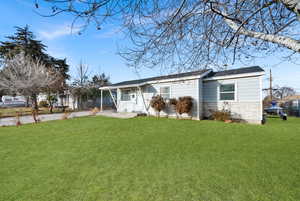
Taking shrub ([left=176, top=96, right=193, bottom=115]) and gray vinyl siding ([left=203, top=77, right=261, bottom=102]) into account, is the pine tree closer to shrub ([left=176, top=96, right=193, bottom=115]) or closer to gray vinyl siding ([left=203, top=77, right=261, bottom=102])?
shrub ([left=176, top=96, right=193, bottom=115])

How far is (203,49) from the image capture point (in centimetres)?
306

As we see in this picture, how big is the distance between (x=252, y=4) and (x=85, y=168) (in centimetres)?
442

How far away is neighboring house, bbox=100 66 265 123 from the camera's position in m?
8.36

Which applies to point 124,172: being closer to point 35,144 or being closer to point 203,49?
point 203,49

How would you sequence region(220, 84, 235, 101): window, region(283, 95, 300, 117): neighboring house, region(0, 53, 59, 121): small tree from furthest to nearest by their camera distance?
region(0, 53, 59, 121): small tree < region(283, 95, 300, 117): neighboring house < region(220, 84, 235, 101): window

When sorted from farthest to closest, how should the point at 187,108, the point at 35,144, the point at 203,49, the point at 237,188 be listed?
1. the point at 187,108
2. the point at 35,144
3. the point at 203,49
4. the point at 237,188

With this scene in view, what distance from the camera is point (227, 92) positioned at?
9.34 metres

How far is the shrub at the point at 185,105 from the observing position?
9721 millimetres

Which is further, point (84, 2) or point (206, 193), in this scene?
point (206, 193)

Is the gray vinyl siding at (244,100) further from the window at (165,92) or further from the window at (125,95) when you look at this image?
the window at (125,95)

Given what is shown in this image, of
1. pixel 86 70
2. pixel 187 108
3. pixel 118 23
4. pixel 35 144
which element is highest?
pixel 86 70

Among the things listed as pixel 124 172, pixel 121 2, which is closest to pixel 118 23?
pixel 121 2

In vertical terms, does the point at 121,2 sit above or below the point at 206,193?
above

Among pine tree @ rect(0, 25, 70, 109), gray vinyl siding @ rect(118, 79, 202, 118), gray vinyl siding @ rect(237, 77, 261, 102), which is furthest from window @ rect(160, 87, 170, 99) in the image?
pine tree @ rect(0, 25, 70, 109)
